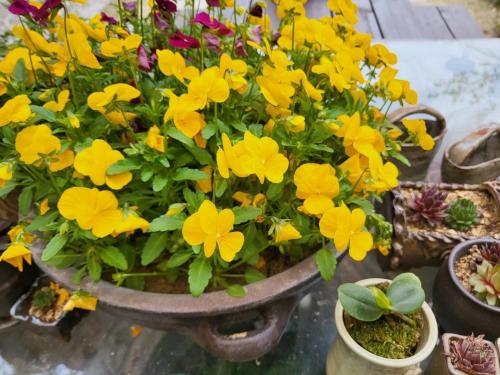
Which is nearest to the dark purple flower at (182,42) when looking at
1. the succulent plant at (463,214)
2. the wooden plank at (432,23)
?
the succulent plant at (463,214)

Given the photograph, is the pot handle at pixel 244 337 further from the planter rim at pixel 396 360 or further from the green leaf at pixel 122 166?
the green leaf at pixel 122 166

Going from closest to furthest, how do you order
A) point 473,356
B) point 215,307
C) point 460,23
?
point 215,307, point 473,356, point 460,23

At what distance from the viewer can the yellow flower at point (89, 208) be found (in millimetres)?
679

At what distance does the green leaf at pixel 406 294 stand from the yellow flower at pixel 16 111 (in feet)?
2.33

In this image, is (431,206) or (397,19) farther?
(397,19)

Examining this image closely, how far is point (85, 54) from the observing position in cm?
81

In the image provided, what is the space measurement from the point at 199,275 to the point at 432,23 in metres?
2.06

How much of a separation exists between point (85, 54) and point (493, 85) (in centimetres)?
169

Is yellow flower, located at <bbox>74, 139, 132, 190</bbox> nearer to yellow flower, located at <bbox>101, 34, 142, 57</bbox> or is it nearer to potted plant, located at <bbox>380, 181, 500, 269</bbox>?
yellow flower, located at <bbox>101, 34, 142, 57</bbox>

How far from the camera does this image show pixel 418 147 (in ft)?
4.65

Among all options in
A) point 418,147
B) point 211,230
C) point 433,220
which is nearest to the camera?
point 211,230

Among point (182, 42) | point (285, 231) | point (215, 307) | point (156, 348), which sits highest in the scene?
point (182, 42)

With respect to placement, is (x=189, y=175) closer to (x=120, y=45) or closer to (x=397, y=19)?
(x=120, y=45)

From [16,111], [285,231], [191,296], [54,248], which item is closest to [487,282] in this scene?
[285,231]
